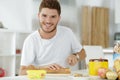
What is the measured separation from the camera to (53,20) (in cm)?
211

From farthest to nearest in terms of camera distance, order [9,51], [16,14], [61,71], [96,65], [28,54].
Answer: [16,14] → [9,51] → [28,54] → [61,71] → [96,65]

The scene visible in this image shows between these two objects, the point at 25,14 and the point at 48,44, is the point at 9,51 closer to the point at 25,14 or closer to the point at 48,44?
the point at 25,14

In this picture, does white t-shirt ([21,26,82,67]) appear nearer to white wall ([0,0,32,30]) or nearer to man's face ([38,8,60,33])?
man's face ([38,8,60,33])

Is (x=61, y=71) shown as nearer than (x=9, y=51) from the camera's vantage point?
Yes

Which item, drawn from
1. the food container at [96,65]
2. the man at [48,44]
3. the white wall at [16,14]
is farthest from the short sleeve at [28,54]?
the white wall at [16,14]

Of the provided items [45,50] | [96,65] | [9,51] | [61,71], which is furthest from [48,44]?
[9,51]

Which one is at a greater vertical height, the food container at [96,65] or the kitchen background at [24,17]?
the kitchen background at [24,17]

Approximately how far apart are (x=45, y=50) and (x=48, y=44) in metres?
0.06

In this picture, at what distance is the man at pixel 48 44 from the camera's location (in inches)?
81.8

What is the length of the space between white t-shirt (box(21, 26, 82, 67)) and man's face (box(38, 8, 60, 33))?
10 centimetres

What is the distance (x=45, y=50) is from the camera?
2.14 meters

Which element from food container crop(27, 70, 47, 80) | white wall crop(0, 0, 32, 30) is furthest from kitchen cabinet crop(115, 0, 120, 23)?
food container crop(27, 70, 47, 80)

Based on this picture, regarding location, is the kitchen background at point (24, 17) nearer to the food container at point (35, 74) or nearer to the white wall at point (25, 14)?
the white wall at point (25, 14)

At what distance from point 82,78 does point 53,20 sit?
0.83m
